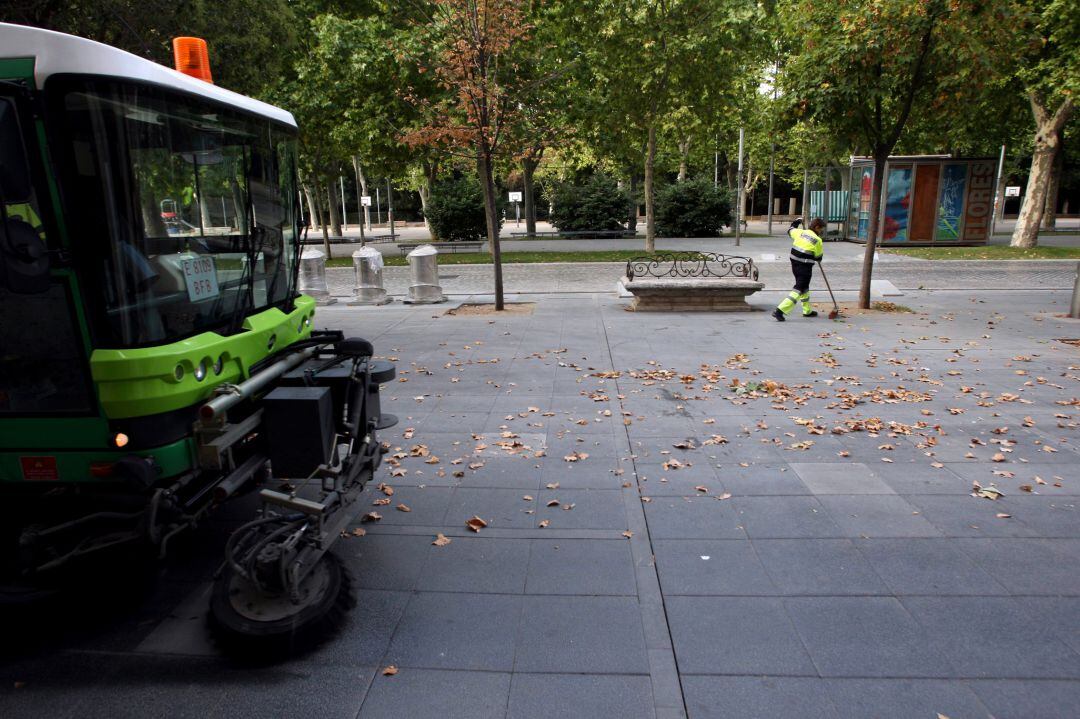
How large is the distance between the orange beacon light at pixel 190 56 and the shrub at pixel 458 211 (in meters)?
24.6

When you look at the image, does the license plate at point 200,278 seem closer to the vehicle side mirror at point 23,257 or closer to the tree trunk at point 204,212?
the tree trunk at point 204,212

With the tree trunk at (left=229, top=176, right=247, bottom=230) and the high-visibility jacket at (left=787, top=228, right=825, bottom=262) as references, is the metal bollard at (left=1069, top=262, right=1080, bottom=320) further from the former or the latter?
the tree trunk at (left=229, top=176, right=247, bottom=230)

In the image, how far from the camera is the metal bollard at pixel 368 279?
47.8 ft

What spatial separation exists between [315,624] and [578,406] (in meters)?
4.14

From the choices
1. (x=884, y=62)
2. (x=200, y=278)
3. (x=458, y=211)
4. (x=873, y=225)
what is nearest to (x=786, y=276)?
(x=873, y=225)

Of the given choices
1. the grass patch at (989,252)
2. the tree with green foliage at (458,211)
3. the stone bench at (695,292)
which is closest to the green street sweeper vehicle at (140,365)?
the stone bench at (695,292)

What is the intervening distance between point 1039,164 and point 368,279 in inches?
908

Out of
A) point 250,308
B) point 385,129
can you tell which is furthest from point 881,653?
point 385,129

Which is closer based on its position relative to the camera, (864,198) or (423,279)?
(423,279)

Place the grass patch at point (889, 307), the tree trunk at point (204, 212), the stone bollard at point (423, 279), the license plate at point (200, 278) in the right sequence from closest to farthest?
the license plate at point (200, 278) < the tree trunk at point (204, 212) < the grass patch at point (889, 307) < the stone bollard at point (423, 279)

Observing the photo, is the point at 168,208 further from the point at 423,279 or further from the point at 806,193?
the point at 806,193

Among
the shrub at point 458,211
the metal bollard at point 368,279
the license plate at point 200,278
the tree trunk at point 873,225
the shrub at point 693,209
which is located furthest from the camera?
the shrub at point 693,209

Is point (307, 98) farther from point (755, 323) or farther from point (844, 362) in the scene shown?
point (844, 362)

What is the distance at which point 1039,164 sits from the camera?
79.3 ft
